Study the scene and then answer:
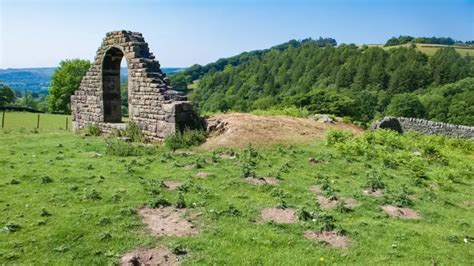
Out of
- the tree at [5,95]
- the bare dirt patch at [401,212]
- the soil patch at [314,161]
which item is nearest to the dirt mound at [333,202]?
the bare dirt patch at [401,212]

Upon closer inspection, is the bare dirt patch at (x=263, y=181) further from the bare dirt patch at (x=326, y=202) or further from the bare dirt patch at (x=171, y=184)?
the bare dirt patch at (x=171, y=184)

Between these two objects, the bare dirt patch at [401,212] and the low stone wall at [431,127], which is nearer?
the bare dirt patch at [401,212]

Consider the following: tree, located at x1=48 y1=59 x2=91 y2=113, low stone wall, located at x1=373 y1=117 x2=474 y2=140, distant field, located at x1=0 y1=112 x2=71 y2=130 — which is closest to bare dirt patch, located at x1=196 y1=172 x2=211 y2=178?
low stone wall, located at x1=373 y1=117 x2=474 y2=140

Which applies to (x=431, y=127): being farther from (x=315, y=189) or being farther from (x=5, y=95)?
(x=5, y=95)

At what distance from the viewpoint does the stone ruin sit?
14.7 m

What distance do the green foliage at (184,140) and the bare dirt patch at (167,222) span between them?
19.3 ft

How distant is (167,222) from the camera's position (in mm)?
7098

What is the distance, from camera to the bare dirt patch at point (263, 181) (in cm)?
926

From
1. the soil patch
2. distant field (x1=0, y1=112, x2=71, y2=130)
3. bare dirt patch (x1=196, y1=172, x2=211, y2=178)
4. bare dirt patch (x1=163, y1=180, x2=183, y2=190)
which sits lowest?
distant field (x1=0, y1=112, x2=71, y2=130)

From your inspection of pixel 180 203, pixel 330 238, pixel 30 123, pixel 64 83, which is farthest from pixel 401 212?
pixel 64 83

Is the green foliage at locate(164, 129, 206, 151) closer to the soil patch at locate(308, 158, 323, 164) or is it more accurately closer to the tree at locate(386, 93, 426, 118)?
the soil patch at locate(308, 158, 323, 164)

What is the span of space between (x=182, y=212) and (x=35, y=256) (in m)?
2.48

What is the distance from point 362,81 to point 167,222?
309 ft

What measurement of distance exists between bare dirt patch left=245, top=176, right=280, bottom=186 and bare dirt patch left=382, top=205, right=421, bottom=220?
236 cm
